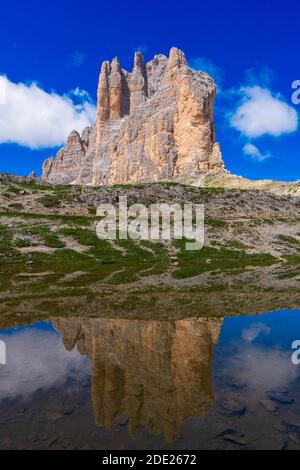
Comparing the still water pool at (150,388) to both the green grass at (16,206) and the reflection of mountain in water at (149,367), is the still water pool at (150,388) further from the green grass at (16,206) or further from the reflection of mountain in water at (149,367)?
the green grass at (16,206)

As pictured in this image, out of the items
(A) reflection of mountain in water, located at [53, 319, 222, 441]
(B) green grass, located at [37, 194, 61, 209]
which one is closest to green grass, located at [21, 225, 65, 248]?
(B) green grass, located at [37, 194, 61, 209]

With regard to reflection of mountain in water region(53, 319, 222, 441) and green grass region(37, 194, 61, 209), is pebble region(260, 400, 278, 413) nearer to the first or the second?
reflection of mountain in water region(53, 319, 222, 441)

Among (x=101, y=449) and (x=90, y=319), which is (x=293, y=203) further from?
(x=101, y=449)

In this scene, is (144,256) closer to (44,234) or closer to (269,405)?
(44,234)

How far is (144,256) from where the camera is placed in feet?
180

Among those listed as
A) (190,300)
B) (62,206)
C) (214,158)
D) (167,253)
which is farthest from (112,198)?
(214,158)

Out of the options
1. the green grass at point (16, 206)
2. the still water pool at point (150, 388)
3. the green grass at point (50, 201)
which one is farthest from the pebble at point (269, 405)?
the green grass at point (50, 201)

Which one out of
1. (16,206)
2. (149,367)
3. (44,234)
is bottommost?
(149,367)

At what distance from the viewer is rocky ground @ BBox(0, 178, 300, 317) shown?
968 inches

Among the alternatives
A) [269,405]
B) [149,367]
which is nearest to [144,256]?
[149,367]

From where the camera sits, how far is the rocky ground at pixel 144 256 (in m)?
24.6

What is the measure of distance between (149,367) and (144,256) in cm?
4326

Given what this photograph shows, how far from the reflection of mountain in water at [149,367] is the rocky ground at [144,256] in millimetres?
3234
